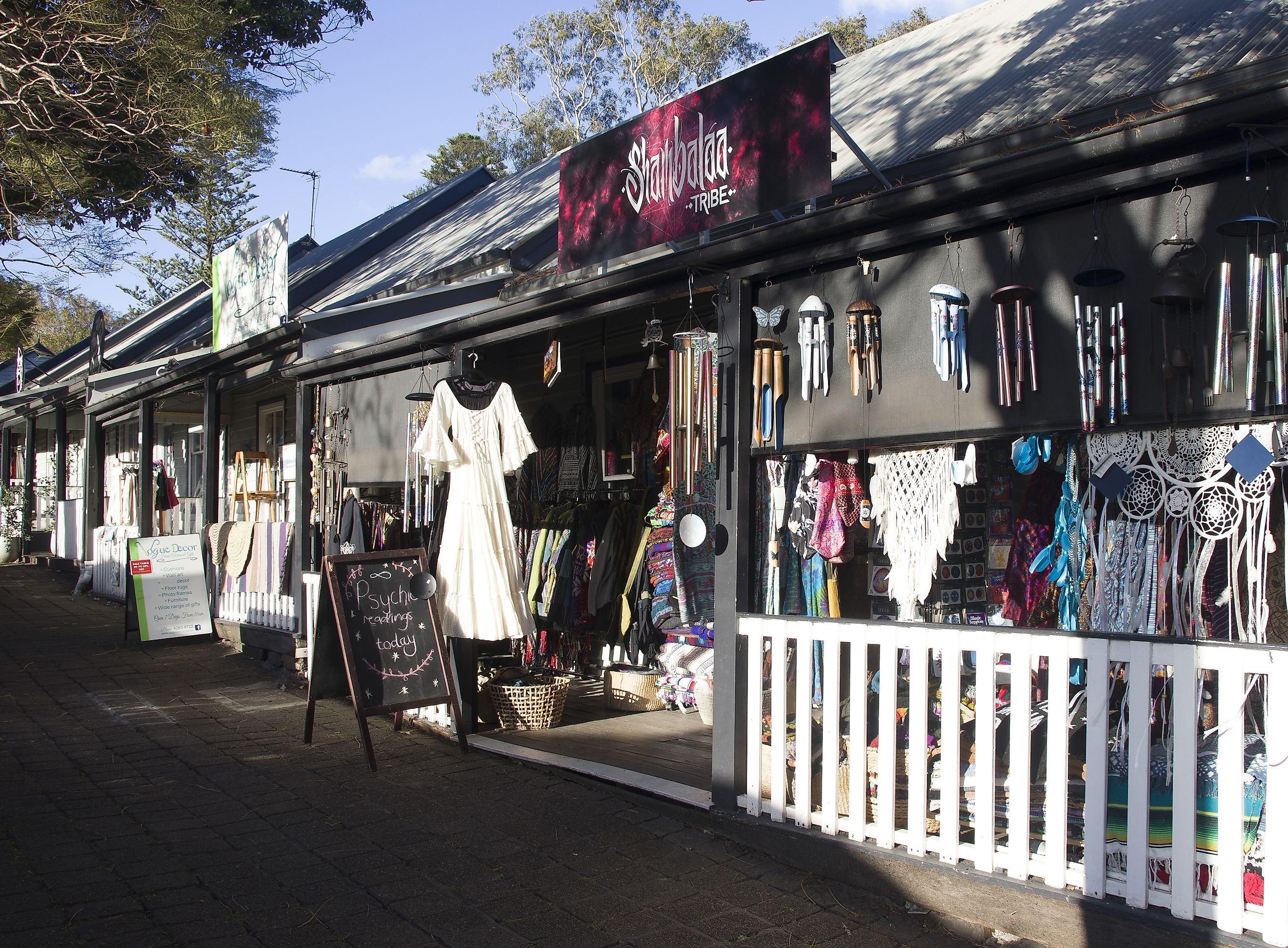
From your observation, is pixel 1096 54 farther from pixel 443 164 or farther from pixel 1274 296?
pixel 443 164

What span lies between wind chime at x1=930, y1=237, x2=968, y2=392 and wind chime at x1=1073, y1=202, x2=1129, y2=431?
0.44 metres

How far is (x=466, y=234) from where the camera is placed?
1162cm

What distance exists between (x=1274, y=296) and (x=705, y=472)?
13.4 feet

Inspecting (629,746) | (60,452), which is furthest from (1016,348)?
(60,452)

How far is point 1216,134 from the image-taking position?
10.6 feet

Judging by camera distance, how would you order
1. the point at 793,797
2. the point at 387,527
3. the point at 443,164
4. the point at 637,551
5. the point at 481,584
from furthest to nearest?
the point at 443,164
the point at 387,527
the point at 637,551
the point at 481,584
the point at 793,797

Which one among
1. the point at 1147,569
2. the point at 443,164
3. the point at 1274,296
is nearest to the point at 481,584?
the point at 1147,569

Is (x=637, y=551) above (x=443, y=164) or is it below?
below

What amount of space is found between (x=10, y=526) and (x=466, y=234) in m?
13.8

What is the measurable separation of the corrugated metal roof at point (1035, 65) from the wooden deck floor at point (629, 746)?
3.66 metres

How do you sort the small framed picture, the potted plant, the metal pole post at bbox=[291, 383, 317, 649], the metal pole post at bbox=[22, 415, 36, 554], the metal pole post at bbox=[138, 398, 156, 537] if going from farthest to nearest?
1. the potted plant
2. the metal pole post at bbox=[22, 415, 36, 554]
3. the metal pole post at bbox=[138, 398, 156, 537]
4. the metal pole post at bbox=[291, 383, 317, 649]
5. the small framed picture

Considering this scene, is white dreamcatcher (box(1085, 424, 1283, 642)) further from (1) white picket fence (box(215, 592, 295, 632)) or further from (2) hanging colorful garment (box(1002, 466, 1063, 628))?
(1) white picket fence (box(215, 592, 295, 632))

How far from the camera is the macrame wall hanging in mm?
4590

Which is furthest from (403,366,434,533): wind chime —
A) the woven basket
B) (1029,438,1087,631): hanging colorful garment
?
(1029,438,1087,631): hanging colorful garment
